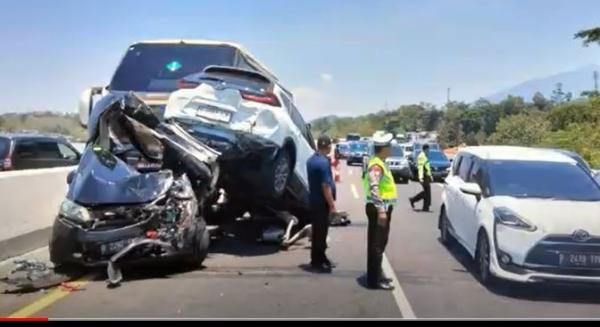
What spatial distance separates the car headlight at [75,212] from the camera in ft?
25.9

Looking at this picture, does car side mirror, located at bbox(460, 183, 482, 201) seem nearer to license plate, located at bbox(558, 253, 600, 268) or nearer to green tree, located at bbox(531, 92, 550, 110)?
green tree, located at bbox(531, 92, 550, 110)

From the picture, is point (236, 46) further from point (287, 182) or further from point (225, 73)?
point (287, 182)

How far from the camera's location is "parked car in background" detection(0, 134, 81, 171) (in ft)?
56.4

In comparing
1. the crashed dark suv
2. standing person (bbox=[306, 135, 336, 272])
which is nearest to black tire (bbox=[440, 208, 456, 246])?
standing person (bbox=[306, 135, 336, 272])

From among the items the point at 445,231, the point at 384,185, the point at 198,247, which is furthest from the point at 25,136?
the point at 384,185

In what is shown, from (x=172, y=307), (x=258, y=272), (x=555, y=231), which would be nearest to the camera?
(x=172, y=307)

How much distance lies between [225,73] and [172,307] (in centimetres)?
431

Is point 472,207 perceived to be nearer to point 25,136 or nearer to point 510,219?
point 510,219

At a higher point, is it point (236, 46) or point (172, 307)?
point (236, 46)

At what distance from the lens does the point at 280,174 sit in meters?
10.4

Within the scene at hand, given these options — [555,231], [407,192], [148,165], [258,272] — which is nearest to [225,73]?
[148,165]

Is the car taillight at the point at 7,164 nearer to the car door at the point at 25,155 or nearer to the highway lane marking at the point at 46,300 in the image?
the car door at the point at 25,155

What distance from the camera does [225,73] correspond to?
9.87 metres

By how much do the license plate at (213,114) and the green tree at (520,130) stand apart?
342 inches
